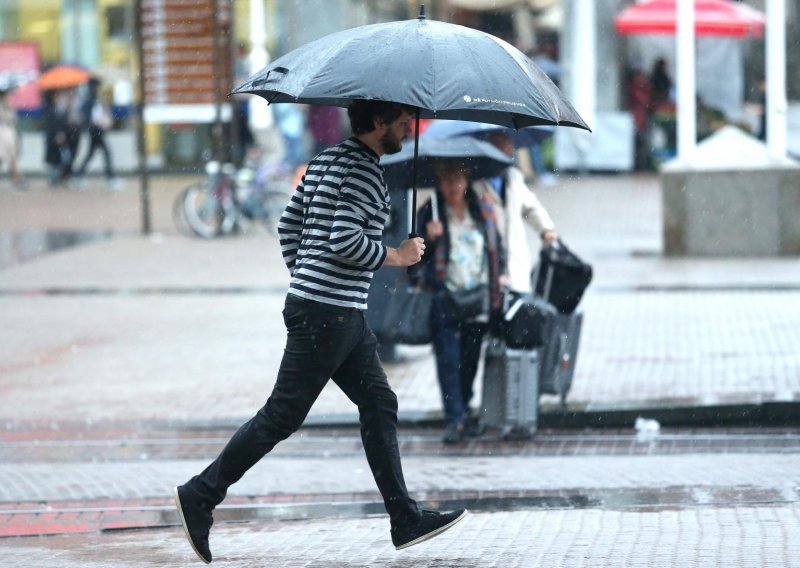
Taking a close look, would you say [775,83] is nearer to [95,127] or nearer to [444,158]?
[444,158]

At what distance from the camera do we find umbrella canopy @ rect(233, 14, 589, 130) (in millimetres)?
5020

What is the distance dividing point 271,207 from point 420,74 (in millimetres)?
12717

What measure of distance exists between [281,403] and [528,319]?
2.63 meters

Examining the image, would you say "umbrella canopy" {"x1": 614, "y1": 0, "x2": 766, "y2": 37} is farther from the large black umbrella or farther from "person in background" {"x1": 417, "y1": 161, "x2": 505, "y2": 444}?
the large black umbrella

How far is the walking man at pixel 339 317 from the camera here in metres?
5.10

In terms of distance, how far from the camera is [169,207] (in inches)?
840

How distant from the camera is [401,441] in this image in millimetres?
7875

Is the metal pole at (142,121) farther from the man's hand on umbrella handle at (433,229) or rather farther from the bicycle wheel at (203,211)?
the man's hand on umbrella handle at (433,229)

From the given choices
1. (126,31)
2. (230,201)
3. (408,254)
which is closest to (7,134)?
(126,31)

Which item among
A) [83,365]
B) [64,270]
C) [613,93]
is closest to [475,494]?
[83,365]

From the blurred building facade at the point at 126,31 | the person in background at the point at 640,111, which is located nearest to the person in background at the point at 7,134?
the blurred building facade at the point at 126,31

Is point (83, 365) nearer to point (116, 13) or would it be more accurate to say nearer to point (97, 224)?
point (97, 224)

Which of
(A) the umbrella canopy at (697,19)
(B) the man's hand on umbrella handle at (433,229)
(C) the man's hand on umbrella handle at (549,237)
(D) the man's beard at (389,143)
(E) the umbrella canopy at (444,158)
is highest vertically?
(A) the umbrella canopy at (697,19)

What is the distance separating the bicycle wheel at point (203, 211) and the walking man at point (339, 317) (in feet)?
40.3
